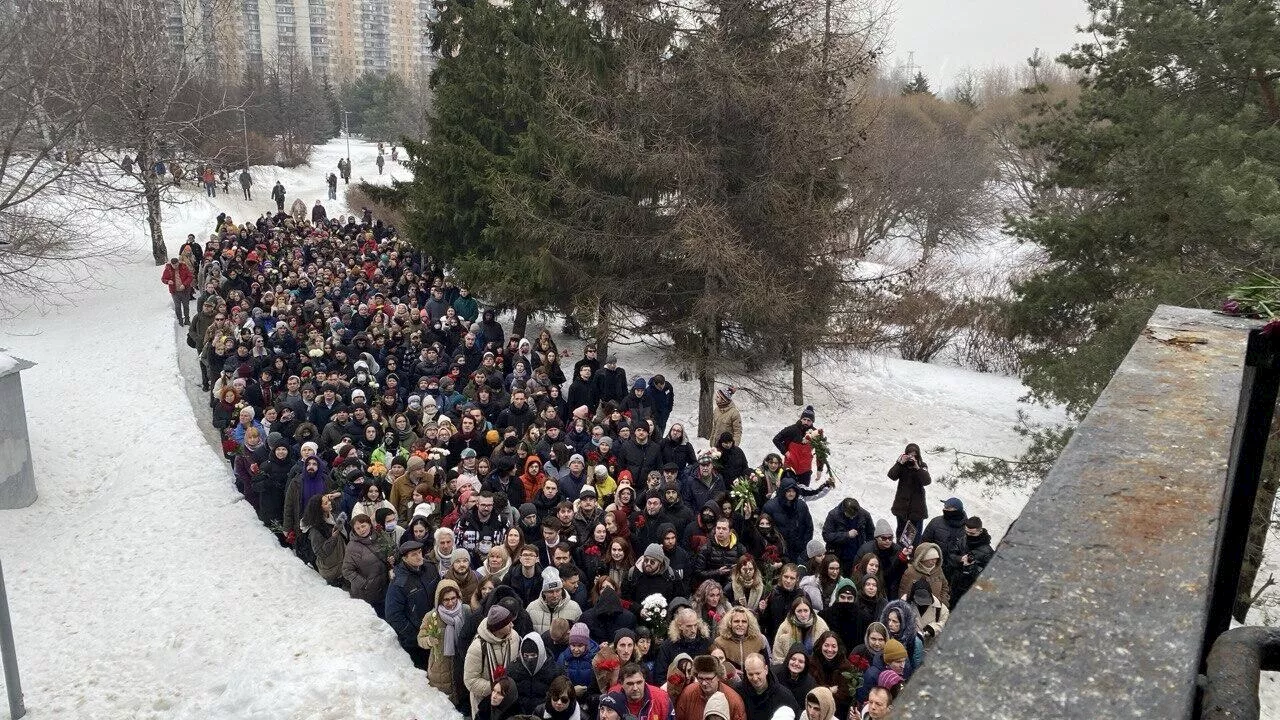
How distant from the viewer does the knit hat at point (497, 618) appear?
6.87 metres

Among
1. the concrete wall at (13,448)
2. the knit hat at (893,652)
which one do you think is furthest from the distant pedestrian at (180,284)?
the knit hat at (893,652)

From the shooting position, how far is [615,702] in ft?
20.1

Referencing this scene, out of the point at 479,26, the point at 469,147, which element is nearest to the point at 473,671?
the point at 469,147

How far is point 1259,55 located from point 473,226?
13.5 metres

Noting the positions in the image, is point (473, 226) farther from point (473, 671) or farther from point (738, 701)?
point (738, 701)

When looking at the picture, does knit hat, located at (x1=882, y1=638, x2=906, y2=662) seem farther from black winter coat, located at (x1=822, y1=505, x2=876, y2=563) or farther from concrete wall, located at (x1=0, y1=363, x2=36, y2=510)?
concrete wall, located at (x1=0, y1=363, x2=36, y2=510)

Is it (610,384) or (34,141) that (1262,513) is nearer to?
(610,384)

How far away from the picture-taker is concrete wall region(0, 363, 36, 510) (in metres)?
12.1

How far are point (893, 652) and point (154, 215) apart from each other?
87.3 feet

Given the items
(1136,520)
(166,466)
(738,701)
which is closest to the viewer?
(1136,520)

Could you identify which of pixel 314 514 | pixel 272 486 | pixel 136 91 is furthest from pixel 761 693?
pixel 136 91

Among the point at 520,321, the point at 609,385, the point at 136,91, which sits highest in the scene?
the point at 136,91

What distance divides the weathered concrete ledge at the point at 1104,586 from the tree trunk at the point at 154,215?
Result: 2680 cm

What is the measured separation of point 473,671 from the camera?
7008mm
